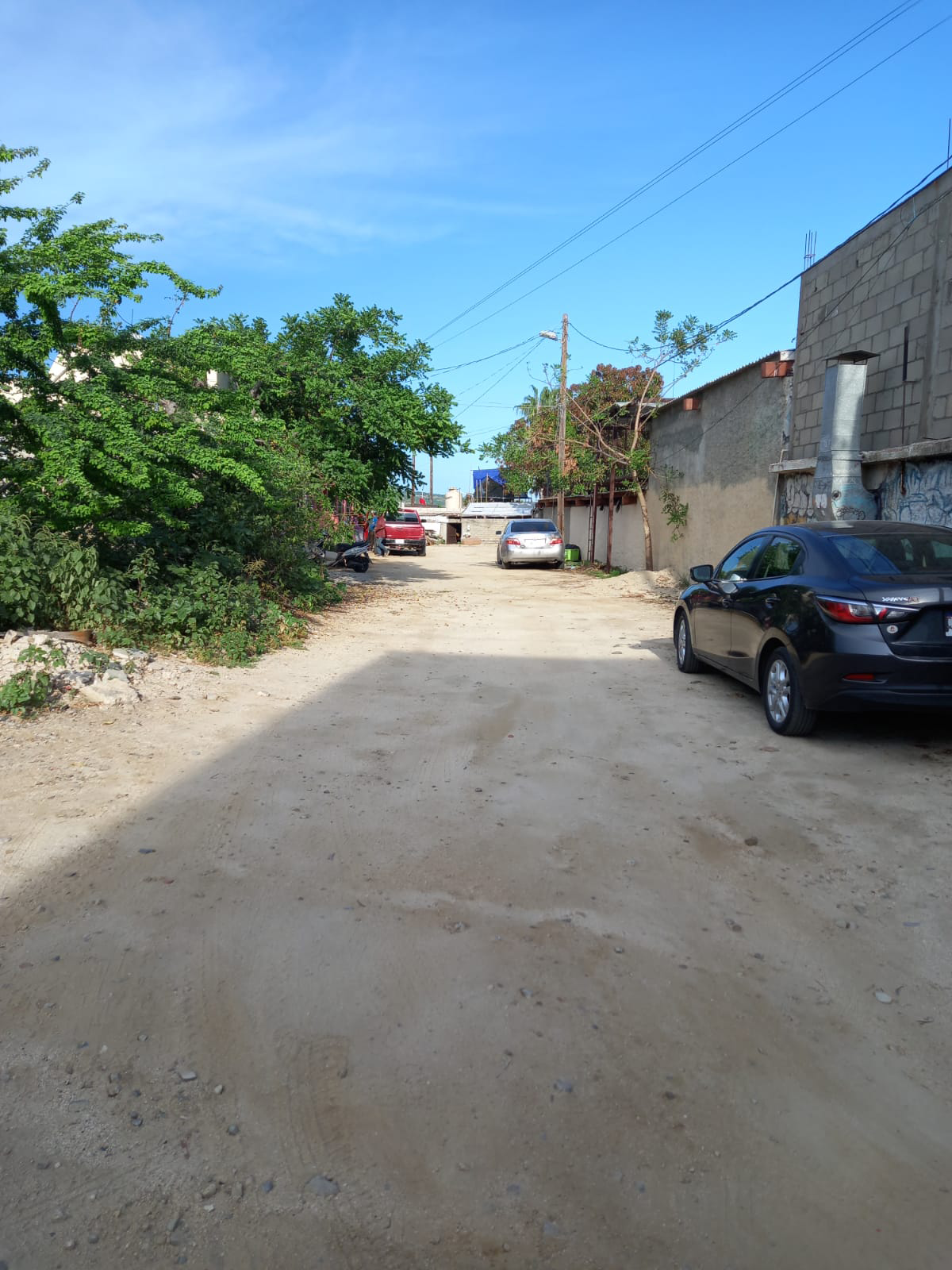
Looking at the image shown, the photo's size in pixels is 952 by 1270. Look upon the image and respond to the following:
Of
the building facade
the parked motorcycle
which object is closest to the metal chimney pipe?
the building facade

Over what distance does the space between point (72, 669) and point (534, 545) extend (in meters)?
21.1

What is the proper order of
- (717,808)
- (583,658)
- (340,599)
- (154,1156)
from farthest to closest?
1. (340,599)
2. (583,658)
3. (717,808)
4. (154,1156)

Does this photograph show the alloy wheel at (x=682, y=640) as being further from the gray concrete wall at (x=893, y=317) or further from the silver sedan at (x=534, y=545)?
the silver sedan at (x=534, y=545)

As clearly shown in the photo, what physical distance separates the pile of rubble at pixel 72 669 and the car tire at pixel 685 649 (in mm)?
5261

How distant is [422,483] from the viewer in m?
20.8

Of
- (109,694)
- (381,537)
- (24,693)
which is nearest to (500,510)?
(381,537)

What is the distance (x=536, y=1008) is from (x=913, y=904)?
1857 mm

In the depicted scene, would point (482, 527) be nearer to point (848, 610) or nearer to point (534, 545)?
point (534, 545)

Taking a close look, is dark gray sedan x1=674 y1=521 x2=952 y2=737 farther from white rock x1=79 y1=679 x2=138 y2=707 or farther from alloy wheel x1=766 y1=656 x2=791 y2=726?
white rock x1=79 y1=679 x2=138 y2=707

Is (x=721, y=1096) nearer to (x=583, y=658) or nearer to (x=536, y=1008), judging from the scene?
(x=536, y=1008)

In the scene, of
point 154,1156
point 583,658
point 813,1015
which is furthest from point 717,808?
point 583,658

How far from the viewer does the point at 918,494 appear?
34.6 ft

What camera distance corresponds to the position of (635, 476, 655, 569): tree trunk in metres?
22.3

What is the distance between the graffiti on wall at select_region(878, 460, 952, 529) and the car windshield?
377cm
